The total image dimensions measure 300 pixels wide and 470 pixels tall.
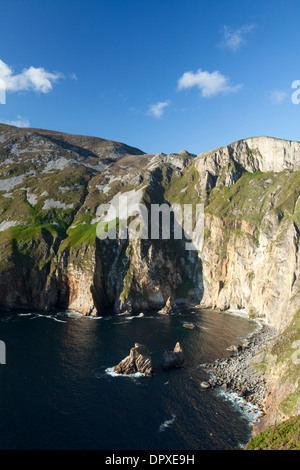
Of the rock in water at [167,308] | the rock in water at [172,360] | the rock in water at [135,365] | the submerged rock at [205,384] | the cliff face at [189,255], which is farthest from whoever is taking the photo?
the rock in water at [167,308]

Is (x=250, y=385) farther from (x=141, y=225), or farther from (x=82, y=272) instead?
(x=141, y=225)

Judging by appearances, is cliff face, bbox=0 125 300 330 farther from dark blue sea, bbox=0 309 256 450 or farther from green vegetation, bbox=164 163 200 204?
dark blue sea, bbox=0 309 256 450

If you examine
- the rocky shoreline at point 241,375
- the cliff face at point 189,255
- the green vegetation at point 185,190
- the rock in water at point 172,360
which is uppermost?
the green vegetation at point 185,190

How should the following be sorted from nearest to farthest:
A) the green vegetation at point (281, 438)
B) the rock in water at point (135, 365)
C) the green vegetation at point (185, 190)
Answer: the green vegetation at point (281, 438) → the rock in water at point (135, 365) → the green vegetation at point (185, 190)

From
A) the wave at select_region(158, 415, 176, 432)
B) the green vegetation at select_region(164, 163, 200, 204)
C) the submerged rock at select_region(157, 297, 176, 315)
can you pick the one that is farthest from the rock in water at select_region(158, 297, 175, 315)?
the green vegetation at select_region(164, 163, 200, 204)

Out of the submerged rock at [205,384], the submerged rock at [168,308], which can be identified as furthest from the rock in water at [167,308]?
the submerged rock at [205,384]

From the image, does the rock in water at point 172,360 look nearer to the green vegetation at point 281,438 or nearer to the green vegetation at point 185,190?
the green vegetation at point 281,438
